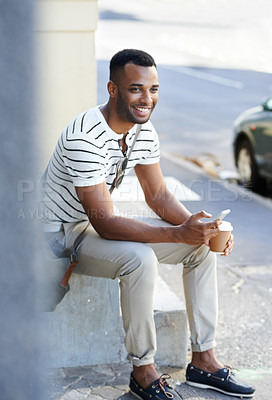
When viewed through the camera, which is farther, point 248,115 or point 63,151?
point 248,115

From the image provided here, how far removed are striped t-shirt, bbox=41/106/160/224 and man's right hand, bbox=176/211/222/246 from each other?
435mm

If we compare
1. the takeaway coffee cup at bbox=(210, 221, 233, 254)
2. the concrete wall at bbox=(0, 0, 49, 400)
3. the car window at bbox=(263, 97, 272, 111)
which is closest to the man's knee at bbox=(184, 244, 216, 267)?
the takeaway coffee cup at bbox=(210, 221, 233, 254)

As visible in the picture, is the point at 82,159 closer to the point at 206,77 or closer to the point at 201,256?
the point at 201,256

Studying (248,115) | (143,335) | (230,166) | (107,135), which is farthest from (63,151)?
(230,166)

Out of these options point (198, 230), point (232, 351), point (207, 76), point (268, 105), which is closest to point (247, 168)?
point (268, 105)

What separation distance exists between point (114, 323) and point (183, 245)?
1.76 feet

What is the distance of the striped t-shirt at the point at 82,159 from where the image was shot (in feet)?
9.25

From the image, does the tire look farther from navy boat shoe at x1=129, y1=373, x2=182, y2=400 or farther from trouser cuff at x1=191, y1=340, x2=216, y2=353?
navy boat shoe at x1=129, y1=373, x2=182, y2=400

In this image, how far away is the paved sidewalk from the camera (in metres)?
2.93

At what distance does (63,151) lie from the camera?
288 cm

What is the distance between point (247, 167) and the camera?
25.0 feet

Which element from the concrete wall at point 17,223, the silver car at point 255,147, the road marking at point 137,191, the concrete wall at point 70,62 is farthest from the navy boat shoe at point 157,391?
the silver car at point 255,147

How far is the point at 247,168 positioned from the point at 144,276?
5143 mm

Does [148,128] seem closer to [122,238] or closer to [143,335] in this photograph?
[122,238]
